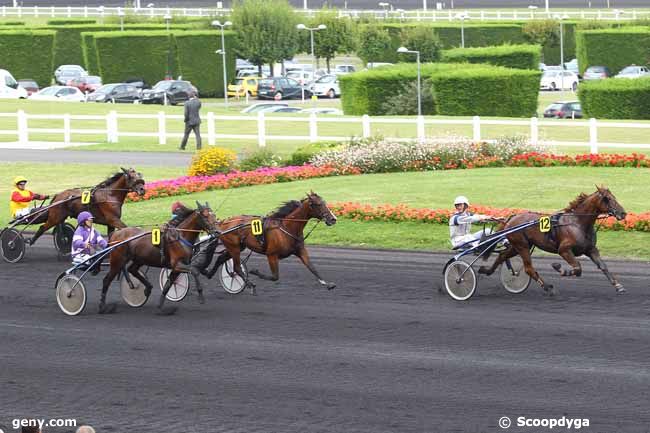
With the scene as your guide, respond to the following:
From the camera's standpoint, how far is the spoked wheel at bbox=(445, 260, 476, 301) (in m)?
13.8

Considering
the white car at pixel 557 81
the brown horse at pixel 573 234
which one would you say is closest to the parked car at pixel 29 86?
the white car at pixel 557 81

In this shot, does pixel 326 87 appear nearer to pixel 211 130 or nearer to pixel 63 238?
pixel 211 130

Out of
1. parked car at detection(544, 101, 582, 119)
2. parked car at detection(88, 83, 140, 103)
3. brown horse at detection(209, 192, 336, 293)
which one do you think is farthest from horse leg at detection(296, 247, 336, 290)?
parked car at detection(88, 83, 140, 103)

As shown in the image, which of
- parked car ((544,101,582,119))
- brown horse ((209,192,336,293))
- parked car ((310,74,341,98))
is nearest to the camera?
brown horse ((209,192,336,293))

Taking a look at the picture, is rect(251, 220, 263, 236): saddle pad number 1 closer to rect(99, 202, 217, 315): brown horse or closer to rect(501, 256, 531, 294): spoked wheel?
rect(99, 202, 217, 315): brown horse

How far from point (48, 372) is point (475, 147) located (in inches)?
602

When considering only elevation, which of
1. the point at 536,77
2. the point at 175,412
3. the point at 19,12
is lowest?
the point at 175,412

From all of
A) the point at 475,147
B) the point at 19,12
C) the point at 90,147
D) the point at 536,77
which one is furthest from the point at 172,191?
the point at 19,12

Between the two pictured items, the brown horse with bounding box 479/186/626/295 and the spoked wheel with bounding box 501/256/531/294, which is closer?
the brown horse with bounding box 479/186/626/295

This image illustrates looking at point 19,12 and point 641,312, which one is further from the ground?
point 19,12

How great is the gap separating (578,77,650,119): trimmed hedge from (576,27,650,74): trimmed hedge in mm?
26572

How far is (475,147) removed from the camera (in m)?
25.0

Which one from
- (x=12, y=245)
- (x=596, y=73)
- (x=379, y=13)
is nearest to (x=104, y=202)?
(x=12, y=245)

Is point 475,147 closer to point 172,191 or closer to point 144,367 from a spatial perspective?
point 172,191
